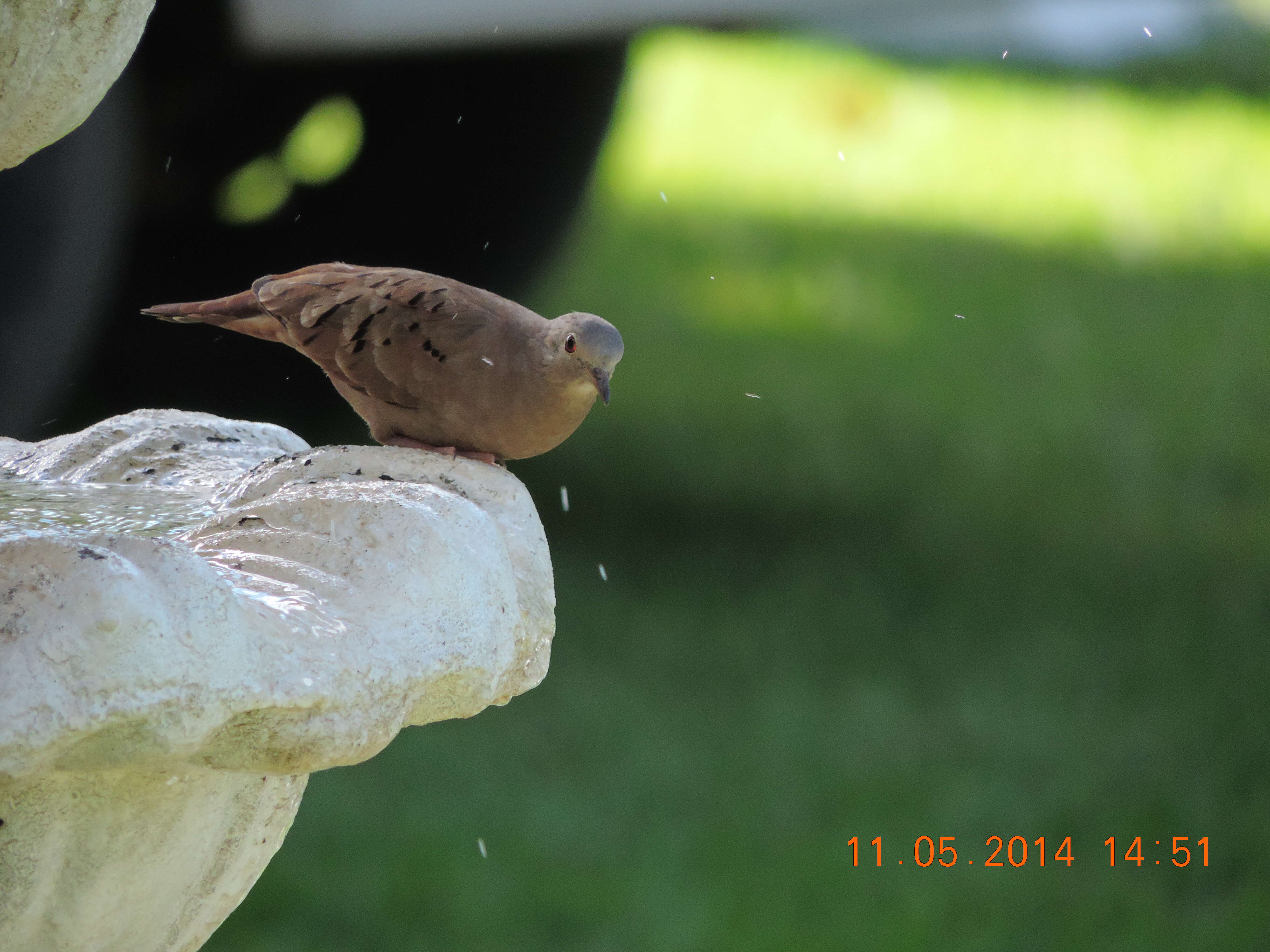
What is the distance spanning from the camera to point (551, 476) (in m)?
6.40

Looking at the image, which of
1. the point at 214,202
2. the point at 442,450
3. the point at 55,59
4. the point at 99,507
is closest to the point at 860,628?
the point at 214,202

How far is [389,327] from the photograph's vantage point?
7.02 feet

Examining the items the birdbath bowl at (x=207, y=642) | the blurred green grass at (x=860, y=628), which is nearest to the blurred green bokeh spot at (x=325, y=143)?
the blurred green grass at (x=860, y=628)

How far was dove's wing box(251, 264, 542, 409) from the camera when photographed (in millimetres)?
2131

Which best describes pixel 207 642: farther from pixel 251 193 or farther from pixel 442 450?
pixel 251 193

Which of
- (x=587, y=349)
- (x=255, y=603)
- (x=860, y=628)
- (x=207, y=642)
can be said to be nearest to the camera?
(x=207, y=642)

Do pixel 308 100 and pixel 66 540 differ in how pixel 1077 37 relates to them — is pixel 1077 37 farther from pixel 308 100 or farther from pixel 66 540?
pixel 66 540

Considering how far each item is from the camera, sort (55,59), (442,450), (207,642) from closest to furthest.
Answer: (207,642) → (55,59) → (442,450)

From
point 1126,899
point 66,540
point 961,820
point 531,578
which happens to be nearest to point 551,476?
point 961,820

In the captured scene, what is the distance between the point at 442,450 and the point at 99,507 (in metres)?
0.48

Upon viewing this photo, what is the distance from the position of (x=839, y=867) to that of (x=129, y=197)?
315 cm

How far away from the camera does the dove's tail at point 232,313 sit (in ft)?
7.22

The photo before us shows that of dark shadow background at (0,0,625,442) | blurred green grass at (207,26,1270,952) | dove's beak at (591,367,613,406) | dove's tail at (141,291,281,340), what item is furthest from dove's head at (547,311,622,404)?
dark shadow background at (0,0,625,442)

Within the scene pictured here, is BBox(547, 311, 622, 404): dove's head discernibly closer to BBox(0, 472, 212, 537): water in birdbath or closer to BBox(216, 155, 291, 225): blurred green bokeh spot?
BBox(0, 472, 212, 537): water in birdbath
